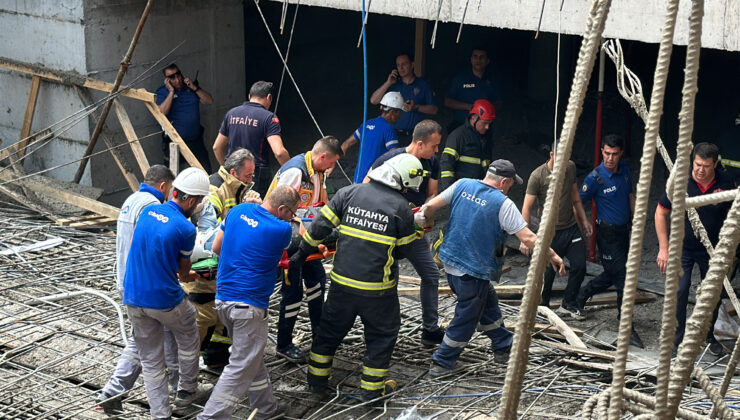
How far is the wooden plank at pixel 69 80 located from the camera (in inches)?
384

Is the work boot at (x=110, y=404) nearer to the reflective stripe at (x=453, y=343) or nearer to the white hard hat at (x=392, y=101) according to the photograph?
the reflective stripe at (x=453, y=343)

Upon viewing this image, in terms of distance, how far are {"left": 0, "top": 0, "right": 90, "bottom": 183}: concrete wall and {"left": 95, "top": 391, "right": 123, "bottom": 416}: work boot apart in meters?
5.16

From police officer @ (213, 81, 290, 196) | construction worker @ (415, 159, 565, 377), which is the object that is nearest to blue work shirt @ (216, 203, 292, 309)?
construction worker @ (415, 159, 565, 377)

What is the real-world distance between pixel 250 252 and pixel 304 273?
1.11 metres

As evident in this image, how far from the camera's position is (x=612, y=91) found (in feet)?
48.3

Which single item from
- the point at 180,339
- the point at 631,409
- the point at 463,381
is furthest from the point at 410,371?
the point at 631,409

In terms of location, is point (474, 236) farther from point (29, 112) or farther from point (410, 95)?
point (29, 112)

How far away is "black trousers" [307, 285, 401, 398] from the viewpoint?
601 centimetres

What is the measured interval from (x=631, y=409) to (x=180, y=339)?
131 inches

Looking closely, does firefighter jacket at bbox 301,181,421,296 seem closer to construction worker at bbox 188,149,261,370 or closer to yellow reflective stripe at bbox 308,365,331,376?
yellow reflective stripe at bbox 308,365,331,376

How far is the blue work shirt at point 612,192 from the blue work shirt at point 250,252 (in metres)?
3.66

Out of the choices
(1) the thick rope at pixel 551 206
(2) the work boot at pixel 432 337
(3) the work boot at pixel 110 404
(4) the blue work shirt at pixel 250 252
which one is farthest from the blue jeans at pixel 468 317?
(1) the thick rope at pixel 551 206

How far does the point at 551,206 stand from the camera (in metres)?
2.73

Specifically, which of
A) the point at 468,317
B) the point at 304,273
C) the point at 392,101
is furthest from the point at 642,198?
the point at 392,101
